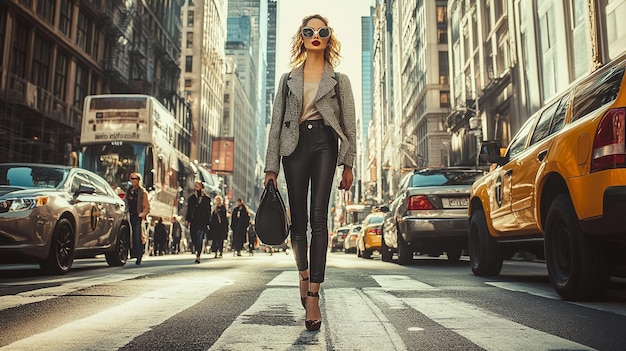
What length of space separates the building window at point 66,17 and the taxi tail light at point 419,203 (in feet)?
80.0

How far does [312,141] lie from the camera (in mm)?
3969

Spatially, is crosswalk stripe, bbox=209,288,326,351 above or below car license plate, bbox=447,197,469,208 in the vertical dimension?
below

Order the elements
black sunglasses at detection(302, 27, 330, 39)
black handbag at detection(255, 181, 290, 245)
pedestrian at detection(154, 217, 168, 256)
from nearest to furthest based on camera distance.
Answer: black handbag at detection(255, 181, 290, 245)
black sunglasses at detection(302, 27, 330, 39)
pedestrian at detection(154, 217, 168, 256)

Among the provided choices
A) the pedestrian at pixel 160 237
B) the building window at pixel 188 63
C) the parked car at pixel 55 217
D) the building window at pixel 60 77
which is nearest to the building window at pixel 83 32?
the building window at pixel 60 77

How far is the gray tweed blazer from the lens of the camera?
3.94 m

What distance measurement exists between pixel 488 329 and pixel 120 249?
853cm

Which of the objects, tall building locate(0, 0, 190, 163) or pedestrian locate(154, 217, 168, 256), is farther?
tall building locate(0, 0, 190, 163)

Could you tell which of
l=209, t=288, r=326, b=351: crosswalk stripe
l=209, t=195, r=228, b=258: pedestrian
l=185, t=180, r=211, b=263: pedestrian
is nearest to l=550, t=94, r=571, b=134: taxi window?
l=209, t=288, r=326, b=351: crosswalk stripe

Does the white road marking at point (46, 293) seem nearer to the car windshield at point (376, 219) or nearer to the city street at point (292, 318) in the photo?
the city street at point (292, 318)

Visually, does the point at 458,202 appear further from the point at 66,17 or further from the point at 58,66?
the point at 66,17

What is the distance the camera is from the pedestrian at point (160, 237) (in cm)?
2306

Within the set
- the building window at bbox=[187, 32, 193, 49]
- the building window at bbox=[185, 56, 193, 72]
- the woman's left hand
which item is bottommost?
the woman's left hand

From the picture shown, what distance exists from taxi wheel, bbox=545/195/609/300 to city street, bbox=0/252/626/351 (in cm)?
14

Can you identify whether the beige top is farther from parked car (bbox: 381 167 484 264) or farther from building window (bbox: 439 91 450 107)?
building window (bbox: 439 91 450 107)
